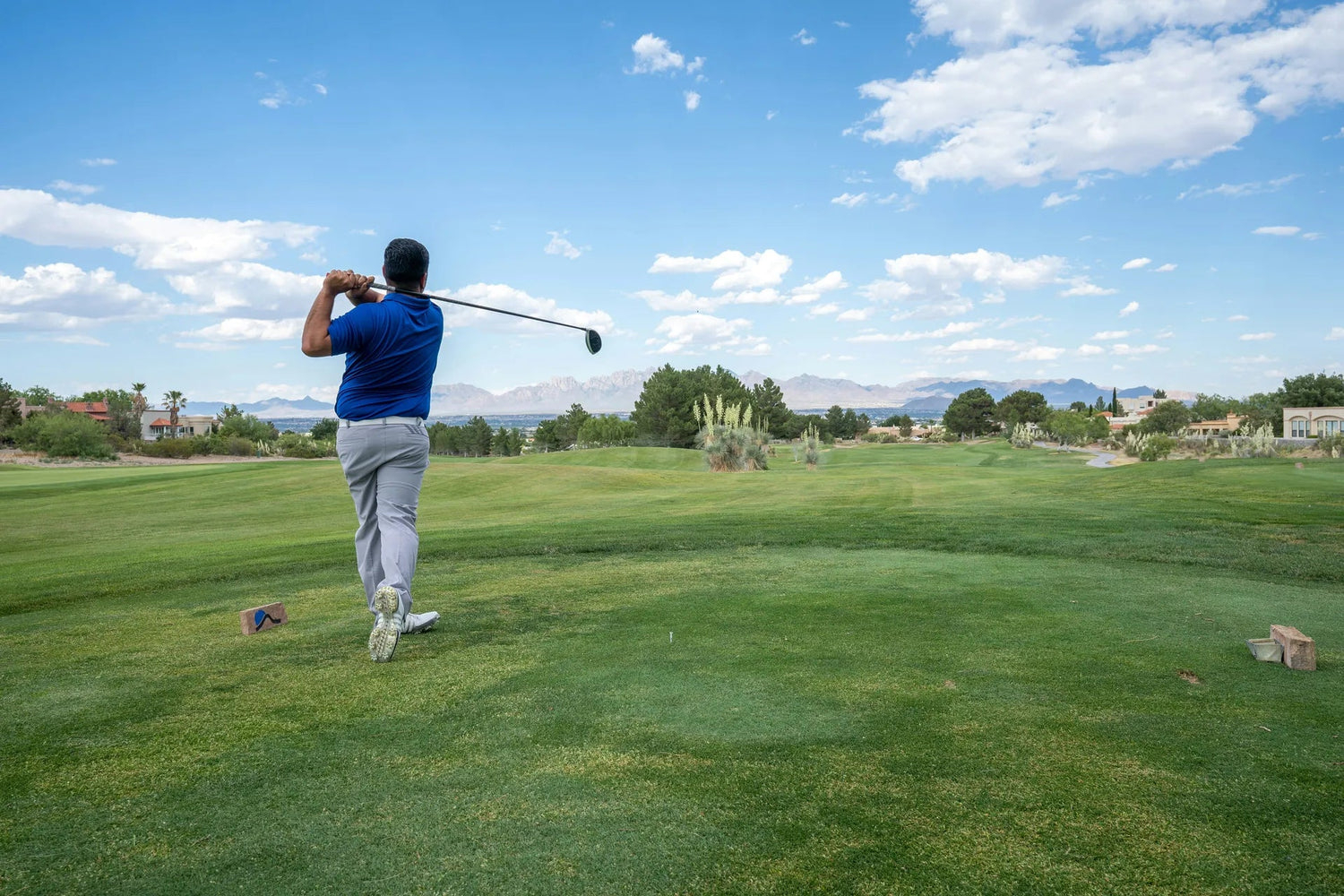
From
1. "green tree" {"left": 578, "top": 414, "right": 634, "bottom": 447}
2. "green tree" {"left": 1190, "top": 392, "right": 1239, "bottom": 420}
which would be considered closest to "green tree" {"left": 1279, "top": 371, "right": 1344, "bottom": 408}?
"green tree" {"left": 1190, "top": 392, "right": 1239, "bottom": 420}

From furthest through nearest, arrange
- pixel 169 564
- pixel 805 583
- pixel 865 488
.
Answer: pixel 865 488 → pixel 169 564 → pixel 805 583

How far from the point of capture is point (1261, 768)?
9.93 ft

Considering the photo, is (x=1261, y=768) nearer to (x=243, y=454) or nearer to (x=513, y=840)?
(x=513, y=840)

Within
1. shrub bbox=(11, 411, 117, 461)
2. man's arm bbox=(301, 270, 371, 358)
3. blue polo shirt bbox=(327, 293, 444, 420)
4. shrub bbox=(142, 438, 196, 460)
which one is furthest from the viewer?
shrub bbox=(142, 438, 196, 460)

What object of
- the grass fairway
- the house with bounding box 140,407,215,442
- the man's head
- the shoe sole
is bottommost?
the grass fairway

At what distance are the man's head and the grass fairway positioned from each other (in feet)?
7.80

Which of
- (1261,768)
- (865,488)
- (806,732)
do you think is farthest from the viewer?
(865,488)

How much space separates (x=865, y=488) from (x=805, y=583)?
13.3 metres

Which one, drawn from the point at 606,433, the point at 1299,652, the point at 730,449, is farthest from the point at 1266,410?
the point at 1299,652

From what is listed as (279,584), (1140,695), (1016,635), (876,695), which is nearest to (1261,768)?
→ (1140,695)

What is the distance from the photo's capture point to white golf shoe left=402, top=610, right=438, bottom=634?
5273 mm

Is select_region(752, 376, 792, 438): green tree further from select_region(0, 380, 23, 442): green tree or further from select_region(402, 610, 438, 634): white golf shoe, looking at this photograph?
select_region(402, 610, 438, 634): white golf shoe

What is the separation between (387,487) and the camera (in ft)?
16.7

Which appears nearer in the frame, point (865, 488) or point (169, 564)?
point (169, 564)
